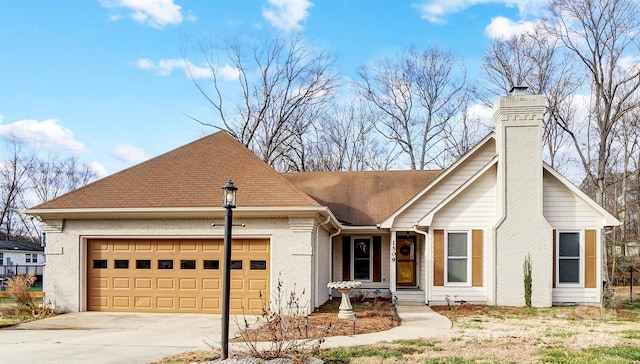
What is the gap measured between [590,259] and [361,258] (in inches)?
293

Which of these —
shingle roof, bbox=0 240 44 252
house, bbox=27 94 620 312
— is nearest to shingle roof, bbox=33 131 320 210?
house, bbox=27 94 620 312

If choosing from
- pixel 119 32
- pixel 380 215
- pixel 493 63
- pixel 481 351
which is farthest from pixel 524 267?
pixel 493 63

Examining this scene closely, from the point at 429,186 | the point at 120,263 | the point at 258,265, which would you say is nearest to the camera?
the point at 258,265

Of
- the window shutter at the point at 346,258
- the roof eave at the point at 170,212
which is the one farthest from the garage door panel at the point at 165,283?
the window shutter at the point at 346,258

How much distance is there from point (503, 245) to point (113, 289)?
11.2 metres

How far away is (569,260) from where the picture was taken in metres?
16.8

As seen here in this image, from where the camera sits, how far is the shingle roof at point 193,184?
582 inches

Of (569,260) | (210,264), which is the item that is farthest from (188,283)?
(569,260)

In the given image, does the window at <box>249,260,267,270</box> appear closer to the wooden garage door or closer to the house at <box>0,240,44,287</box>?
the wooden garage door

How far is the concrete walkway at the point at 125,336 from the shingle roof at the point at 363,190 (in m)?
5.42

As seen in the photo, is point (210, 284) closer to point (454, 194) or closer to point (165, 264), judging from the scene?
point (165, 264)

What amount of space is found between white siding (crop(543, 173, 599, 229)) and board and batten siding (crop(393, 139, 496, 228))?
2.25 meters

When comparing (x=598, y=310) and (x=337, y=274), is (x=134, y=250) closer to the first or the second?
(x=337, y=274)

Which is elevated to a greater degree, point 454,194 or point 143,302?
point 454,194
